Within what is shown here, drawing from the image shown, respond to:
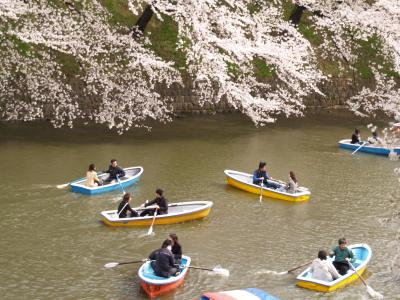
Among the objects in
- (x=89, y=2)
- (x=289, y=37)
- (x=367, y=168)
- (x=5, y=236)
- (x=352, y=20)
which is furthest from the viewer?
(x=352, y=20)

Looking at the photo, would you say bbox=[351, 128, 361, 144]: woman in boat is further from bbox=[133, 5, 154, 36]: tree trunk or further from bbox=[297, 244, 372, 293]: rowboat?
bbox=[297, 244, 372, 293]: rowboat

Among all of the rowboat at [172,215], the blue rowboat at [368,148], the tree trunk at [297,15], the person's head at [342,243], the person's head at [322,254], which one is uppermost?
the tree trunk at [297,15]

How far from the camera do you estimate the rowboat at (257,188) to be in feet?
75.7

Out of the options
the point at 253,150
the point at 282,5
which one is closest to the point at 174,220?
the point at 253,150

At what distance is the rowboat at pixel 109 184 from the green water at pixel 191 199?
0.85 ft

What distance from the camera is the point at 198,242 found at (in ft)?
62.5

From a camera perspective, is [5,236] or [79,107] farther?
[79,107]

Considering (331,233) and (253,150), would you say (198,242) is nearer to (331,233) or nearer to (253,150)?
(331,233)

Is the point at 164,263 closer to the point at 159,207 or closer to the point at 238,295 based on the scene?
the point at 238,295

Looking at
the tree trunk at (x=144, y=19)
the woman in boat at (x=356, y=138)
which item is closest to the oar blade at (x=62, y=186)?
the tree trunk at (x=144, y=19)

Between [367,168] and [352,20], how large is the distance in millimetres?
13279

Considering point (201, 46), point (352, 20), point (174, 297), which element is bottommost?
point (174, 297)

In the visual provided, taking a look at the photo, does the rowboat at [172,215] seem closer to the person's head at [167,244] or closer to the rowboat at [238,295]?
the person's head at [167,244]

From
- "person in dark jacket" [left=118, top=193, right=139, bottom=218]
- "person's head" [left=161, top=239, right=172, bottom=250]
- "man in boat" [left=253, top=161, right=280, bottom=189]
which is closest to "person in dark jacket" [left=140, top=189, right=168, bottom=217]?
"person in dark jacket" [left=118, top=193, right=139, bottom=218]
